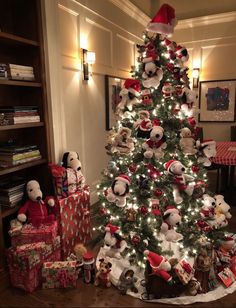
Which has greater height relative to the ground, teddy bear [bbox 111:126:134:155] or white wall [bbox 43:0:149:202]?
white wall [bbox 43:0:149:202]

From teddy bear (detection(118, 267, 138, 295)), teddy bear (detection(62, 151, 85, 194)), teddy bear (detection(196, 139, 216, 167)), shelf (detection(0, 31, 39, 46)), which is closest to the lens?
teddy bear (detection(118, 267, 138, 295))

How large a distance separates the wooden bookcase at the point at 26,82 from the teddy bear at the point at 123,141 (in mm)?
749

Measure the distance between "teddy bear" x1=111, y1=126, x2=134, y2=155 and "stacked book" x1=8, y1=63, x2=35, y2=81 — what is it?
0.95m

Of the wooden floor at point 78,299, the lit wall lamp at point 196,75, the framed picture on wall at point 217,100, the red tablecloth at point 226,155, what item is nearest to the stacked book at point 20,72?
the wooden floor at point 78,299

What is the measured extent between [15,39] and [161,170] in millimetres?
1574

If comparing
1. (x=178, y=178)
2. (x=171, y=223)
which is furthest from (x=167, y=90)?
(x=171, y=223)

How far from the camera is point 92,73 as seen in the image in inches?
125

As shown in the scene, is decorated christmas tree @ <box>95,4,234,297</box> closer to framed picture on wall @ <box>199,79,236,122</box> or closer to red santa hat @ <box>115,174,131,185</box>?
red santa hat @ <box>115,174,131,185</box>

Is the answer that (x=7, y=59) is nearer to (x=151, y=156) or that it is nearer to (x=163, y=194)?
(x=151, y=156)

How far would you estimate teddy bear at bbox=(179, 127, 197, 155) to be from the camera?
6.53 ft

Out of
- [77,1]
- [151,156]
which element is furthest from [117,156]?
[77,1]

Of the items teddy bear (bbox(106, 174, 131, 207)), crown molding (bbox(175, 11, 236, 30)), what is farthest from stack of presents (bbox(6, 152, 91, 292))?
crown molding (bbox(175, 11, 236, 30))

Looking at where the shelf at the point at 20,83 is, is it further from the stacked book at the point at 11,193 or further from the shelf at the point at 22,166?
the stacked book at the point at 11,193

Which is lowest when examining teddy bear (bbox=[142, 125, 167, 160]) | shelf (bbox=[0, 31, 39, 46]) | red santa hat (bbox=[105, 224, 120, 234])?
red santa hat (bbox=[105, 224, 120, 234])
